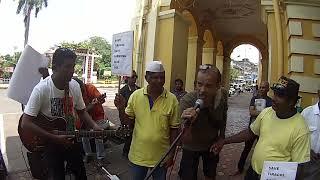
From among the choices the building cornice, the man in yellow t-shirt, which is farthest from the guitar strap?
the building cornice

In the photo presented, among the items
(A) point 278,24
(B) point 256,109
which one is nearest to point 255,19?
(A) point 278,24

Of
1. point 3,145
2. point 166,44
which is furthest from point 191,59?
point 3,145

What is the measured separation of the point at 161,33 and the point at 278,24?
3.45 m

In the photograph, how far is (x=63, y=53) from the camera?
3.48 meters

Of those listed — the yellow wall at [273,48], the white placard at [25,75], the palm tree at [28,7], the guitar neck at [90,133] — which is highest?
the palm tree at [28,7]

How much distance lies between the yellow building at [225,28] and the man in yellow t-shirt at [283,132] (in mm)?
4243

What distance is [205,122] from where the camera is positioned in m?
3.69

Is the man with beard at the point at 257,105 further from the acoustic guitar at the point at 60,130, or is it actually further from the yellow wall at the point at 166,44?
the yellow wall at the point at 166,44

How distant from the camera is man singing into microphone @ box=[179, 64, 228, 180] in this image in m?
3.37

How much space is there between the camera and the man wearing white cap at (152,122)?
3.50 meters

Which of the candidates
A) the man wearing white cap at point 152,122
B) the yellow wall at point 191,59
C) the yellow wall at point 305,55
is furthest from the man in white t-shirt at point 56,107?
the yellow wall at point 191,59

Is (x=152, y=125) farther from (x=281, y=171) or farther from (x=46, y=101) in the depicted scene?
(x=281, y=171)

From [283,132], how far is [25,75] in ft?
13.4

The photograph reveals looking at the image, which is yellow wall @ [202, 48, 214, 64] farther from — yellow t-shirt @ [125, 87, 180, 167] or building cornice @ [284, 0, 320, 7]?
yellow t-shirt @ [125, 87, 180, 167]
